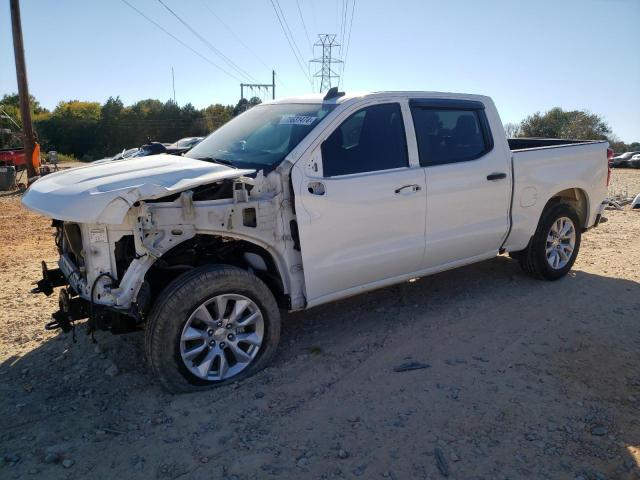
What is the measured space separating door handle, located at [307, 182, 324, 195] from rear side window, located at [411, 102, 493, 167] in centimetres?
107

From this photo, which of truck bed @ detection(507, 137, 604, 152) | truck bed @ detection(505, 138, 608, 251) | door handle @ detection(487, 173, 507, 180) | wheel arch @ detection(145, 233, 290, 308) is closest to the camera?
wheel arch @ detection(145, 233, 290, 308)

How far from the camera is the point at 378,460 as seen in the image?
2.93 metres

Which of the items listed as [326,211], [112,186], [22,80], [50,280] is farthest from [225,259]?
[22,80]

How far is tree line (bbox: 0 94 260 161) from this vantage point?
52094mm

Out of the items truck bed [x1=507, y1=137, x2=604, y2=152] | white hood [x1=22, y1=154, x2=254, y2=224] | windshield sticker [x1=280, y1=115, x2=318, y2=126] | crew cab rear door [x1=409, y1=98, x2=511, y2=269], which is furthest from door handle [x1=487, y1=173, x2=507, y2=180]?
white hood [x1=22, y1=154, x2=254, y2=224]

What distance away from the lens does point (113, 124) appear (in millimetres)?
54594

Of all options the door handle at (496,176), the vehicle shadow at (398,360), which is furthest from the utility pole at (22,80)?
the door handle at (496,176)

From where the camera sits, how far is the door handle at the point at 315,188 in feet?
12.7

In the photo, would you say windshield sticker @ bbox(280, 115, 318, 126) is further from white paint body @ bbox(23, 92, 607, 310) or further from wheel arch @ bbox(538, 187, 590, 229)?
wheel arch @ bbox(538, 187, 590, 229)

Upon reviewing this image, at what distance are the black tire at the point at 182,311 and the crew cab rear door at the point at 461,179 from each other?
177 cm

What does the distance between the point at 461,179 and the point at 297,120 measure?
1.56 metres

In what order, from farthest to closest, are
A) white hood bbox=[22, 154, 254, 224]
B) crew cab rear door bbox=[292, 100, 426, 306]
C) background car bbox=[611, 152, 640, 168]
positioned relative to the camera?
background car bbox=[611, 152, 640, 168] → crew cab rear door bbox=[292, 100, 426, 306] → white hood bbox=[22, 154, 254, 224]

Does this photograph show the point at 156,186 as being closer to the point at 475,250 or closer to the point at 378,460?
the point at 378,460

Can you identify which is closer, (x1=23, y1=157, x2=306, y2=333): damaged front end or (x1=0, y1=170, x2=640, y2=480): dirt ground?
(x1=0, y1=170, x2=640, y2=480): dirt ground
